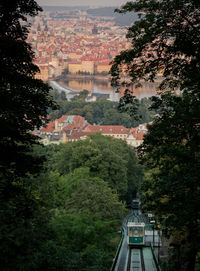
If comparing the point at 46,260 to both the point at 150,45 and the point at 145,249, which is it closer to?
the point at 150,45

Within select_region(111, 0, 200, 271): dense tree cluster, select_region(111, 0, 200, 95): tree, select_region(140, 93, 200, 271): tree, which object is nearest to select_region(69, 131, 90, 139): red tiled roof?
select_region(111, 0, 200, 271): dense tree cluster

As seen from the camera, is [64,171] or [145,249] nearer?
[145,249]

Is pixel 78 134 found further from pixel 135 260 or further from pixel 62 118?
pixel 135 260

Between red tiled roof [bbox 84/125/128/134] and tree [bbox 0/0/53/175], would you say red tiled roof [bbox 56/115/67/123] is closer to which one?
red tiled roof [bbox 84/125/128/134]

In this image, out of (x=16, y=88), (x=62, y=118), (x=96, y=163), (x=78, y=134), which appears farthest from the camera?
(x=62, y=118)

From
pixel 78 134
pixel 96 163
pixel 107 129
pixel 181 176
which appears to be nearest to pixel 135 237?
pixel 181 176

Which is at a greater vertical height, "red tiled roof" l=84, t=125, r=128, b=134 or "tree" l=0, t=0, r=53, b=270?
"tree" l=0, t=0, r=53, b=270

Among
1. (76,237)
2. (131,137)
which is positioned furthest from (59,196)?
(131,137)

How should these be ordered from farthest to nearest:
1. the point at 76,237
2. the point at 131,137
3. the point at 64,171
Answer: the point at 131,137 < the point at 64,171 < the point at 76,237
